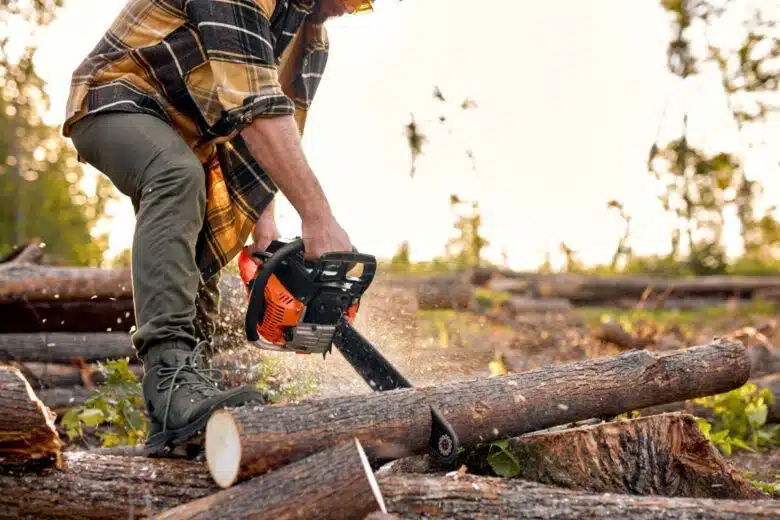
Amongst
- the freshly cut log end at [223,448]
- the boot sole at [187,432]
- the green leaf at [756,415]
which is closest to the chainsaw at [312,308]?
the boot sole at [187,432]

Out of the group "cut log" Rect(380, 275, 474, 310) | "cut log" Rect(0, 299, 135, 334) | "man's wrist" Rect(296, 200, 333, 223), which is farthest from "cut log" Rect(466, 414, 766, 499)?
"cut log" Rect(380, 275, 474, 310)

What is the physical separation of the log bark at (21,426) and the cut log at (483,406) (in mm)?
497

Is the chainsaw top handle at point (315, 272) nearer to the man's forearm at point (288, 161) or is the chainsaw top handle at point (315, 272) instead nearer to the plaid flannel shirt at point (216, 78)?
the man's forearm at point (288, 161)

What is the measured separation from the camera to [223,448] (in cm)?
244

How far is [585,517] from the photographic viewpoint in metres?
2.43

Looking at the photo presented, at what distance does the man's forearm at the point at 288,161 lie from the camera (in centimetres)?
294

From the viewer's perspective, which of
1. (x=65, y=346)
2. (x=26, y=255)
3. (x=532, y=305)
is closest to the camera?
(x=65, y=346)

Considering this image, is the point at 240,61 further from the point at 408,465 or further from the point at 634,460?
the point at 634,460

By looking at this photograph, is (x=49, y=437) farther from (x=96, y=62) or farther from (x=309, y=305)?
(x=96, y=62)

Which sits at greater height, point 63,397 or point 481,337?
point 481,337

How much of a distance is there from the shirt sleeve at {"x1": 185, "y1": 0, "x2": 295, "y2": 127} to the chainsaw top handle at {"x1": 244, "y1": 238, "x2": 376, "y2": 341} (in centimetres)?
52

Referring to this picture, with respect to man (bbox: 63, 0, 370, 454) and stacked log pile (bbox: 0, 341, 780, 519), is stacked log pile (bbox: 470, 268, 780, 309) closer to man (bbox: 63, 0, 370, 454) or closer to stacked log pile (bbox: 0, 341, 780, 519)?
stacked log pile (bbox: 0, 341, 780, 519)

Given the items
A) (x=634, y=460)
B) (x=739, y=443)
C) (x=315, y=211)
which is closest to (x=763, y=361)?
(x=739, y=443)

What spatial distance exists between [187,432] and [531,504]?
3.54 ft
